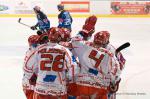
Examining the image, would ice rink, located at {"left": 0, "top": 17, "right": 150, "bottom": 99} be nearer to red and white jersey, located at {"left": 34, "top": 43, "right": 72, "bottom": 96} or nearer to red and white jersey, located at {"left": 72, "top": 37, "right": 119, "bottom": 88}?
red and white jersey, located at {"left": 72, "top": 37, "right": 119, "bottom": 88}

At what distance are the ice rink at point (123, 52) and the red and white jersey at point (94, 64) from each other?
184 cm

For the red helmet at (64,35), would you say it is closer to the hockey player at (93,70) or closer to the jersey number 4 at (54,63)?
the hockey player at (93,70)

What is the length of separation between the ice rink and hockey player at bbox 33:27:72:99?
2062 millimetres

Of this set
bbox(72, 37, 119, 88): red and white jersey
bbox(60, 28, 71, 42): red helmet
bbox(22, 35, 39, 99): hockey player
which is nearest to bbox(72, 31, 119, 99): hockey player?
bbox(72, 37, 119, 88): red and white jersey

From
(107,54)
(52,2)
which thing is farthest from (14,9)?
(107,54)

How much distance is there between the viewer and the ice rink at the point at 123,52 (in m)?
6.13

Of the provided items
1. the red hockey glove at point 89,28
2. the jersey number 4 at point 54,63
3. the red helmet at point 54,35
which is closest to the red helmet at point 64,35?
the red helmet at point 54,35

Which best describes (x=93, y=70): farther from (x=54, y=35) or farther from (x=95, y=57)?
(x=54, y=35)

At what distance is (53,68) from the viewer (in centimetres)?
368

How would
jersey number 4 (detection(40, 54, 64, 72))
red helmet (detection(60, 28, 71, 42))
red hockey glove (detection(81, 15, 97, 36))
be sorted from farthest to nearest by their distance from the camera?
red hockey glove (detection(81, 15, 97, 36)) → red helmet (detection(60, 28, 71, 42)) → jersey number 4 (detection(40, 54, 64, 72))

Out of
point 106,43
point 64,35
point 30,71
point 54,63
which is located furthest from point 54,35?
point 106,43

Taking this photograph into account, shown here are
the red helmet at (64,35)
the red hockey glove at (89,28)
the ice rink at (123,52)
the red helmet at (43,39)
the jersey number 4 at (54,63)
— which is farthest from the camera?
the ice rink at (123,52)

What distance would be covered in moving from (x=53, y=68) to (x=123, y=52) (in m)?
5.41

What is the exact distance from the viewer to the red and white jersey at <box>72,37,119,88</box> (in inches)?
153
